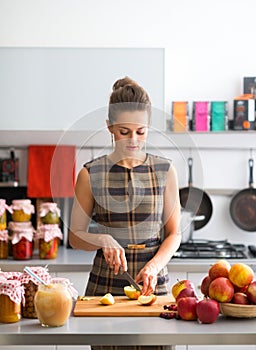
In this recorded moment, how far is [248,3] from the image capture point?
3.85 meters

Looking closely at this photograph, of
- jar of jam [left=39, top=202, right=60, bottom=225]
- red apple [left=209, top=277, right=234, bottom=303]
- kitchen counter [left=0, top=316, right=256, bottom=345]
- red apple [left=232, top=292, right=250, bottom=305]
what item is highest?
jar of jam [left=39, top=202, right=60, bottom=225]

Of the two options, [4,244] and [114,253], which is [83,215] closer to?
[114,253]

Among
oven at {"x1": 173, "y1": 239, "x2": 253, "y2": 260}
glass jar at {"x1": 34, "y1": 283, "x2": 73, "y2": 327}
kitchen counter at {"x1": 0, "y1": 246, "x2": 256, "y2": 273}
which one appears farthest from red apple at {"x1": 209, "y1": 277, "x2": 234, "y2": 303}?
oven at {"x1": 173, "y1": 239, "x2": 253, "y2": 260}

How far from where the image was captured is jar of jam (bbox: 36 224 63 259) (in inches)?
135

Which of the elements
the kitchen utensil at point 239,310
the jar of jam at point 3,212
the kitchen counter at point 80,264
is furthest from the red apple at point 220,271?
the jar of jam at point 3,212

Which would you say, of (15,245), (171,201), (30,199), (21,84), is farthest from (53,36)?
(171,201)

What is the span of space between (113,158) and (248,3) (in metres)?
2.12

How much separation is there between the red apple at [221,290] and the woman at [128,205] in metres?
0.21

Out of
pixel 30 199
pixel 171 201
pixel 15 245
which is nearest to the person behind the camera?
pixel 171 201

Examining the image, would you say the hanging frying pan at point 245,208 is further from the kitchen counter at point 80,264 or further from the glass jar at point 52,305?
the glass jar at point 52,305

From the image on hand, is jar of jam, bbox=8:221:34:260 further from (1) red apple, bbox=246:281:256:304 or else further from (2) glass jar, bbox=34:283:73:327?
(1) red apple, bbox=246:281:256:304

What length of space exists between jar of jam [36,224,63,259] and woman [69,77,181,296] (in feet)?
3.72

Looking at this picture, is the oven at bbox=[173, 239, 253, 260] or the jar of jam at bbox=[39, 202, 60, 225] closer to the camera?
the oven at bbox=[173, 239, 253, 260]

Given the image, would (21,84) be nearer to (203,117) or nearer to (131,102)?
(203,117)
